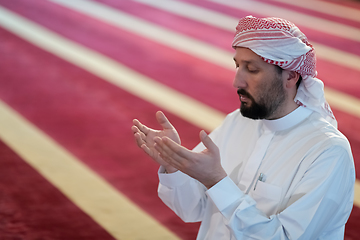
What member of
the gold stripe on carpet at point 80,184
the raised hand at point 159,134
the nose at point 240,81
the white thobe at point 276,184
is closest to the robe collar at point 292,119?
the white thobe at point 276,184

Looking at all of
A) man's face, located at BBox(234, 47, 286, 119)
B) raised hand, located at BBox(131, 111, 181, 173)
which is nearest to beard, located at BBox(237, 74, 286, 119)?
man's face, located at BBox(234, 47, 286, 119)

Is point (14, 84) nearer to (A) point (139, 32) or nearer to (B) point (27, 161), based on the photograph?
(B) point (27, 161)

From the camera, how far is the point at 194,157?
1308mm

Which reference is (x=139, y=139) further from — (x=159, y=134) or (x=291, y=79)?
(x=291, y=79)

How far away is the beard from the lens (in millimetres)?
1496

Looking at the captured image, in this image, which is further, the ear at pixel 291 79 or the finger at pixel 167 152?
the ear at pixel 291 79

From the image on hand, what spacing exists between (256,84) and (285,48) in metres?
0.14

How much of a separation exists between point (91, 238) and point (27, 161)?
1019mm

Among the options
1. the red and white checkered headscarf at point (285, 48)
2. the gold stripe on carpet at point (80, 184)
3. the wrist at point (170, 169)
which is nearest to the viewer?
the red and white checkered headscarf at point (285, 48)

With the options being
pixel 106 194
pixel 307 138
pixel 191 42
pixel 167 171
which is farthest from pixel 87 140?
pixel 191 42

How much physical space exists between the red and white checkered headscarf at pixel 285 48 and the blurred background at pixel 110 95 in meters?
1.44

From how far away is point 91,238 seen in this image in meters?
2.62

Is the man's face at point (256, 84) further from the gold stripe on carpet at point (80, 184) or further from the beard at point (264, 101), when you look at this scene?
the gold stripe on carpet at point (80, 184)

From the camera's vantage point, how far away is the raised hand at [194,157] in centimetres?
131
